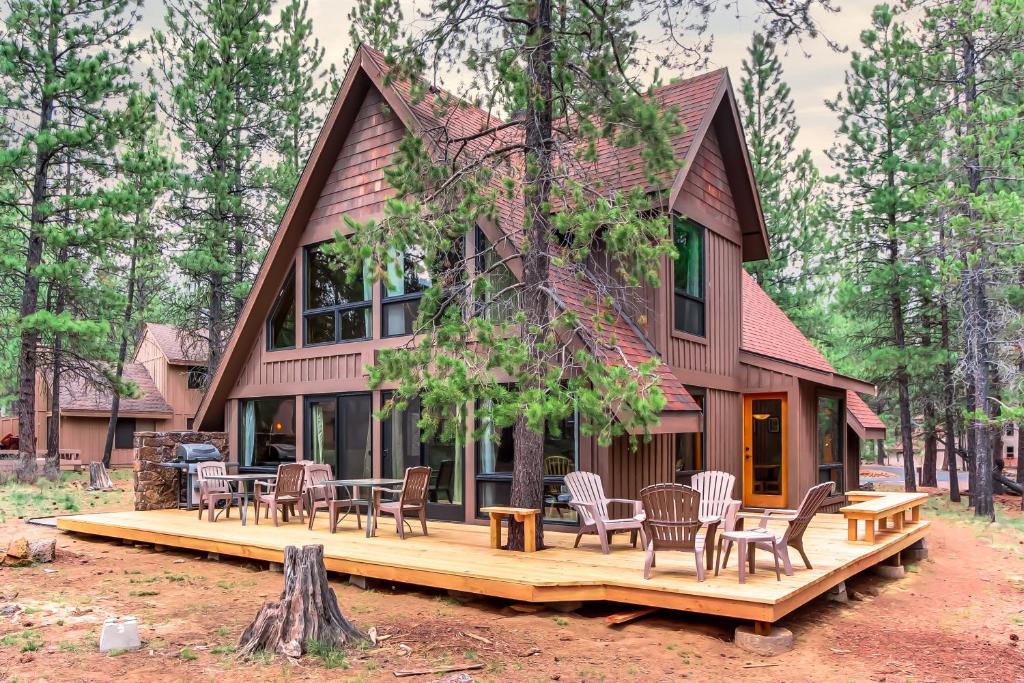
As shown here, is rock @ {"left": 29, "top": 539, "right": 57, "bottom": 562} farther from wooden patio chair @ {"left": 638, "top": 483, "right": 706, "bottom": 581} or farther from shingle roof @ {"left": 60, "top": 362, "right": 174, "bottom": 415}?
shingle roof @ {"left": 60, "top": 362, "right": 174, "bottom": 415}

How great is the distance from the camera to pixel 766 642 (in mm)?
6141

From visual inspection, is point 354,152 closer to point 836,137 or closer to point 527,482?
point 527,482

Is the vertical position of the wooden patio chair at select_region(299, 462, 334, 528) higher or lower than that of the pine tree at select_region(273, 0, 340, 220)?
lower

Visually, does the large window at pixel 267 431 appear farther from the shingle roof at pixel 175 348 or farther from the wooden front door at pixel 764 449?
the shingle roof at pixel 175 348

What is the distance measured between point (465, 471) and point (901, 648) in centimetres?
563

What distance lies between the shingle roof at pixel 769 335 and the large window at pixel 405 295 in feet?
17.1

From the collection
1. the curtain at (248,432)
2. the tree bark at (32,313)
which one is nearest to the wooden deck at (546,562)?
the curtain at (248,432)

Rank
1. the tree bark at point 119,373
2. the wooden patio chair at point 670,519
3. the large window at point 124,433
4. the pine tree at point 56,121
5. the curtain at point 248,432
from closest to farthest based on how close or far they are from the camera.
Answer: the wooden patio chair at point 670,519, the curtain at point 248,432, the pine tree at point 56,121, the tree bark at point 119,373, the large window at point 124,433

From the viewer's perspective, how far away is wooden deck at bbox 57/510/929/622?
6.51 m

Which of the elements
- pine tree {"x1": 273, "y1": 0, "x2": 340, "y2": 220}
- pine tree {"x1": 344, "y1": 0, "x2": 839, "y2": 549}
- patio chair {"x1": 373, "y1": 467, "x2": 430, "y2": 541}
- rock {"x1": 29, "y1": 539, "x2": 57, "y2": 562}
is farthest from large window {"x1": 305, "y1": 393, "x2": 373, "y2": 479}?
pine tree {"x1": 273, "y1": 0, "x2": 340, "y2": 220}

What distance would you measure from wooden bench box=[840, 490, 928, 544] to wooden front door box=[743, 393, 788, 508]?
1.90m

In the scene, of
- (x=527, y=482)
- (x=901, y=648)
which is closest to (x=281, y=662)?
(x=527, y=482)

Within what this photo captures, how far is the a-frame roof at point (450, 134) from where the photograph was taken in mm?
10188

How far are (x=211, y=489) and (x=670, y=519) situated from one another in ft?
23.3
